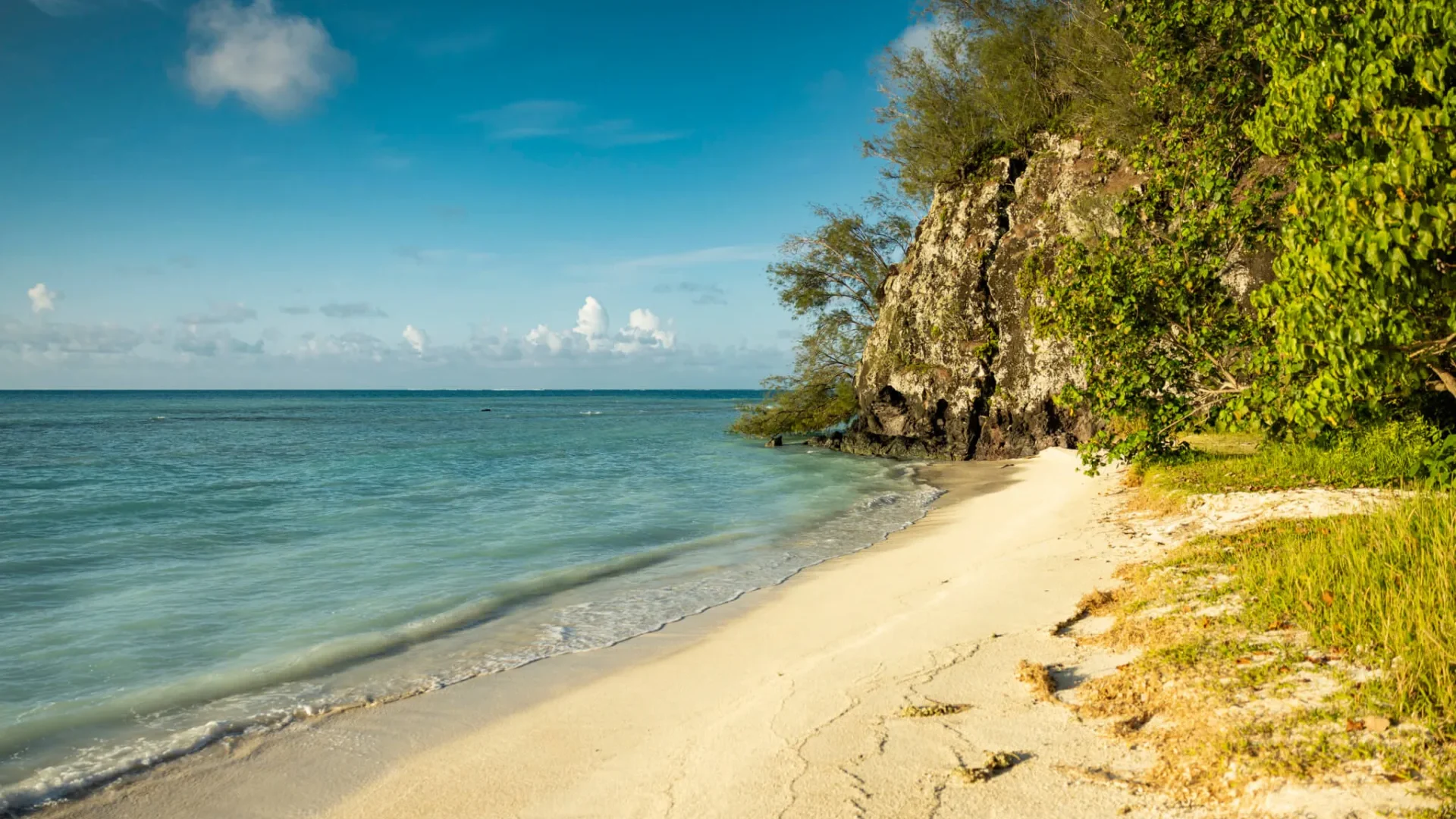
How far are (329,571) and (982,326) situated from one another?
23.9 metres

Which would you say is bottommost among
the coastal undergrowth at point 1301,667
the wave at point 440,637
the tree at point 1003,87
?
the wave at point 440,637

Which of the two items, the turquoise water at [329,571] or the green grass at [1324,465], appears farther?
the green grass at [1324,465]

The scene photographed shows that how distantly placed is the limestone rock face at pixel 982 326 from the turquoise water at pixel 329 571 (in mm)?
3653

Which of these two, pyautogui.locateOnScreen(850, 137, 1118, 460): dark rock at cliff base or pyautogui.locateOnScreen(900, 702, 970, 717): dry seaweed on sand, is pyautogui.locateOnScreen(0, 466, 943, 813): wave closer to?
pyautogui.locateOnScreen(900, 702, 970, 717): dry seaweed on sand

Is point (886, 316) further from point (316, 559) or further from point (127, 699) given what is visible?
point (127, 699)

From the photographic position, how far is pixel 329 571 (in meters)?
12.9

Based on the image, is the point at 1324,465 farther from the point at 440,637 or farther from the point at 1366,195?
the point at 440,637

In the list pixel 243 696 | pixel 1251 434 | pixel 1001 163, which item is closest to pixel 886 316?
pixel 1001 163

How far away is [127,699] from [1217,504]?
519 inches

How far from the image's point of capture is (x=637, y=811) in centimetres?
492

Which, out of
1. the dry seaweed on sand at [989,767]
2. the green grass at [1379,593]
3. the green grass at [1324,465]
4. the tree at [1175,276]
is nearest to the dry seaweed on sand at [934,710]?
the dry seaweed on sand at [989,767]

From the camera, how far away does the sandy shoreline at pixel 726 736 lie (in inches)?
191

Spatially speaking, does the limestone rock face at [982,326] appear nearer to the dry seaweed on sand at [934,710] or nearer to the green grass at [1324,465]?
the green grass at [1324,465]

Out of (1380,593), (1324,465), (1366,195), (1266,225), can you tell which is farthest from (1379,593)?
(1266,225)
